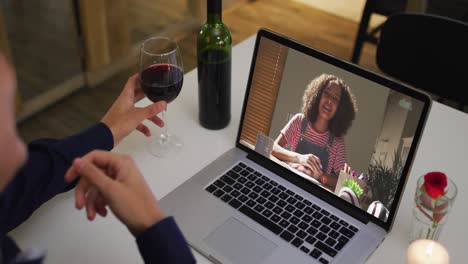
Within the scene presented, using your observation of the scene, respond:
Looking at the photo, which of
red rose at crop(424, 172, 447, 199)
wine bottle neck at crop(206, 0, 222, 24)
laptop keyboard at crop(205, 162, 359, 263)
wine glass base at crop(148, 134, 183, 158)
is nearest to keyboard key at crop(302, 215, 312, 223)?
laptop keyboard at crop(205, 162, 359, 263)

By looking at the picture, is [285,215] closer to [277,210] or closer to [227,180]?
[277,210]

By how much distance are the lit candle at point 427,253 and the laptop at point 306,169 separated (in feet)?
0.26

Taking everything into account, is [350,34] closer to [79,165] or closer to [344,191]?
[344,191]

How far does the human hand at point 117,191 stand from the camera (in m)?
0.79

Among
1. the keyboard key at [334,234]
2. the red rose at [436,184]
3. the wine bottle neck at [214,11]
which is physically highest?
the wine bottle neck at [214,11]

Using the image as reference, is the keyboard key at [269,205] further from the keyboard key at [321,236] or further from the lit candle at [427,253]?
the lit candle at [427,253]

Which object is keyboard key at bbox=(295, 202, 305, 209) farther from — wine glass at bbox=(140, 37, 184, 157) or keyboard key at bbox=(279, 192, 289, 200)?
wine glass at bbox=(140, 37, 184, 157)

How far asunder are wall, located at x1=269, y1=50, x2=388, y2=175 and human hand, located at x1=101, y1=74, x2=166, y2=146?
28 cm

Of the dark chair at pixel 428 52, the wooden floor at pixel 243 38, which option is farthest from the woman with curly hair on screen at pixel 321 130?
the wooden floor at pixel 243 38

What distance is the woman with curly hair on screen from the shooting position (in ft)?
3.31

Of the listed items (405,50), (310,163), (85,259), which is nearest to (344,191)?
(310,163)

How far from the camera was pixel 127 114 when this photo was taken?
3.62 feet

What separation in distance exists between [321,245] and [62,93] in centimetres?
196

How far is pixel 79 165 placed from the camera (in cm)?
82
